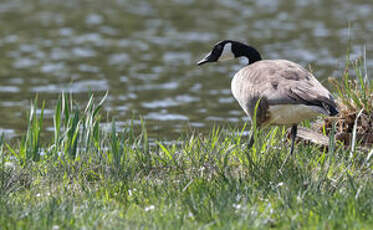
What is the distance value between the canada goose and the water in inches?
122

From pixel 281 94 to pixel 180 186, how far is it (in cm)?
133

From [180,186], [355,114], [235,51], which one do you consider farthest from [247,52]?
[180,186]

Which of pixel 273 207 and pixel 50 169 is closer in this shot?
pixel 273 207

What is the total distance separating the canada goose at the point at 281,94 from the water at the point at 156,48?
309 cm

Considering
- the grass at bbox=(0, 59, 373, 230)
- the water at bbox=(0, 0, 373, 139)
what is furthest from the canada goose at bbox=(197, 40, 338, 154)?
the water at bbox=(0, 0, 373, 139)

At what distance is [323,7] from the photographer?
74.4 feet

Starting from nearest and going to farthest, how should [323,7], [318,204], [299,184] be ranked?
[318,204], [299,184], [323,7]

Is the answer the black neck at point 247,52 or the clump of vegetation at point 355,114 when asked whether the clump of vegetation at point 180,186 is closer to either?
the clump of vegetation at point 355,114

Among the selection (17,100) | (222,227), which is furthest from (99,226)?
(17,100)

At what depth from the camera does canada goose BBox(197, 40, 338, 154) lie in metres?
6.23

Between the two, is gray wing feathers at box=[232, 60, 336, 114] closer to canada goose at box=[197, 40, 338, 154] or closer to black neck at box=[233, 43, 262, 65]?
canada goose at box=[197, 40, 338, 154]

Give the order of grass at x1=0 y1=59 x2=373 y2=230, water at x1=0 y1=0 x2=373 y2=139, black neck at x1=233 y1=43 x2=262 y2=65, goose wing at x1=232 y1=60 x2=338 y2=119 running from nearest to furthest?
grass at x1=0 y1=59 x2=373 y2=230 → goose wing at x1=232 y1=60 x2=338 y2=119 → black neck at x1=233 y1=43 x2=262 y2=65 → water at x1=0 y1=0 x2=373 y2=139

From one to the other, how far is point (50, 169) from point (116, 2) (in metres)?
17.6

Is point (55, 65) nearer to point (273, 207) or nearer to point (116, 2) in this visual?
point (116, 2)
